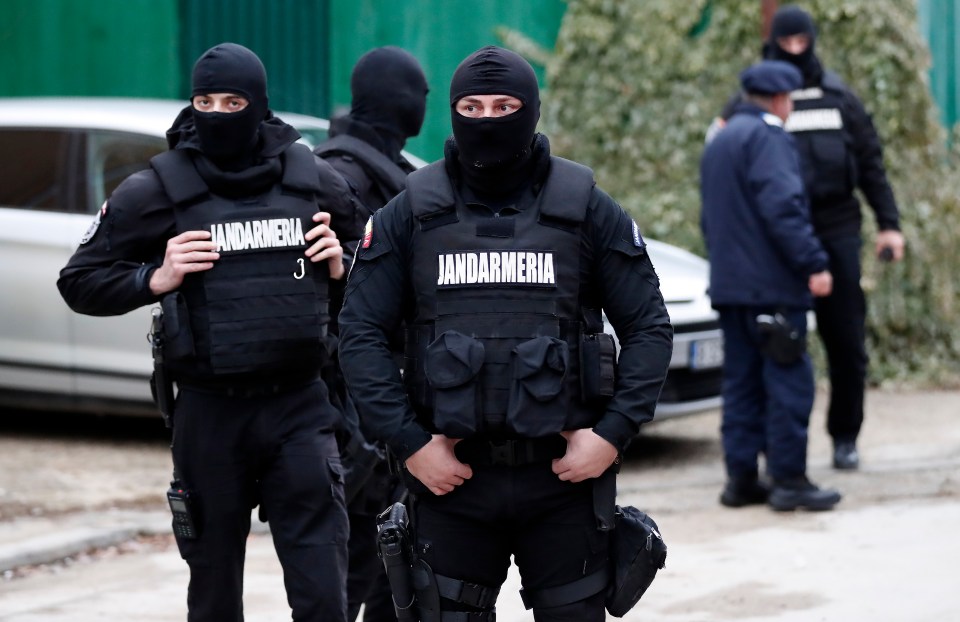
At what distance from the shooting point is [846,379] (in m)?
7.59

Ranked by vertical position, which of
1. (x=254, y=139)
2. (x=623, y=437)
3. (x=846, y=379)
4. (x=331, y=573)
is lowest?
(x=846, y=379)

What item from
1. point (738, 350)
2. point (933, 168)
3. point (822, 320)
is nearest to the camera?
point (738, 350)

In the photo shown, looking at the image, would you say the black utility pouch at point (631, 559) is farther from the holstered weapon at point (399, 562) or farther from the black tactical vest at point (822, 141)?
the black tactical vest at point (822, 141)

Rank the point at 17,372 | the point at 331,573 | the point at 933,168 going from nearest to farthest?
the point at 331,573 < the point at 17,372 < the point at 933,168

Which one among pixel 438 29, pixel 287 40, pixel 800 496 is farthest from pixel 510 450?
pixel 287 40

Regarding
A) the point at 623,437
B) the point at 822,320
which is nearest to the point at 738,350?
the point at 822,320

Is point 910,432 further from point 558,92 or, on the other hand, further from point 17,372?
point 17,372

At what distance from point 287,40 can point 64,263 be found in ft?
11.8

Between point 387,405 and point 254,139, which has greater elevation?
point 254,139

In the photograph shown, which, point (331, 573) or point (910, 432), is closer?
point (331, 573)

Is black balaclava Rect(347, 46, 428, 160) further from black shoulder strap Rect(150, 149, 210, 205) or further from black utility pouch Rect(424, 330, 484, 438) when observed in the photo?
black utility pouch Rect(424, 330, 484, 438)

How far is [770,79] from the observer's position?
675cm

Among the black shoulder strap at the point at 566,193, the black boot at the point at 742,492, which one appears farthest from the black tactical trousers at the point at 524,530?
the black boot at the point at 742,492

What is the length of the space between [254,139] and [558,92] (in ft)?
22.0
